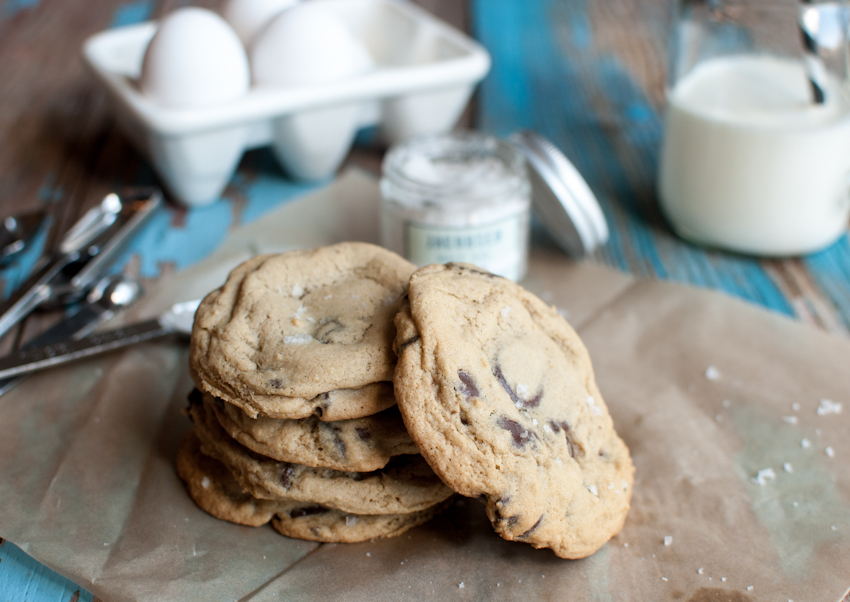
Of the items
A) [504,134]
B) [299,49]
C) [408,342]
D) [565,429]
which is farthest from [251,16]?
[565,429]

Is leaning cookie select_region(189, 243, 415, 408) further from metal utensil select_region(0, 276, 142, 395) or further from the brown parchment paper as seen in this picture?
metal utensil select_region(0, 276, 142, 395)

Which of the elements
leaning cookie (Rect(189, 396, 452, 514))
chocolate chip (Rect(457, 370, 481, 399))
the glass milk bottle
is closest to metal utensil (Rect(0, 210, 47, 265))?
leaning cookie (Rect(189, 396, 452, 514))

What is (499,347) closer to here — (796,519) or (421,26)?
(796,519)

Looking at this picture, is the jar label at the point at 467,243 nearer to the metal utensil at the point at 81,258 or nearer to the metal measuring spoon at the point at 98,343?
the metal measuring spoon at the point at 98,343

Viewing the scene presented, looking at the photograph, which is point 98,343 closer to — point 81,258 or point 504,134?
point 81,258

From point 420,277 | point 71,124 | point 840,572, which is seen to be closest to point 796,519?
point 840,572

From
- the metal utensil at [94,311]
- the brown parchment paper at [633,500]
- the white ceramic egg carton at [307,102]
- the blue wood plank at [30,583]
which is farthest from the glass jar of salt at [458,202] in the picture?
the blue wood plank at [30,583]
